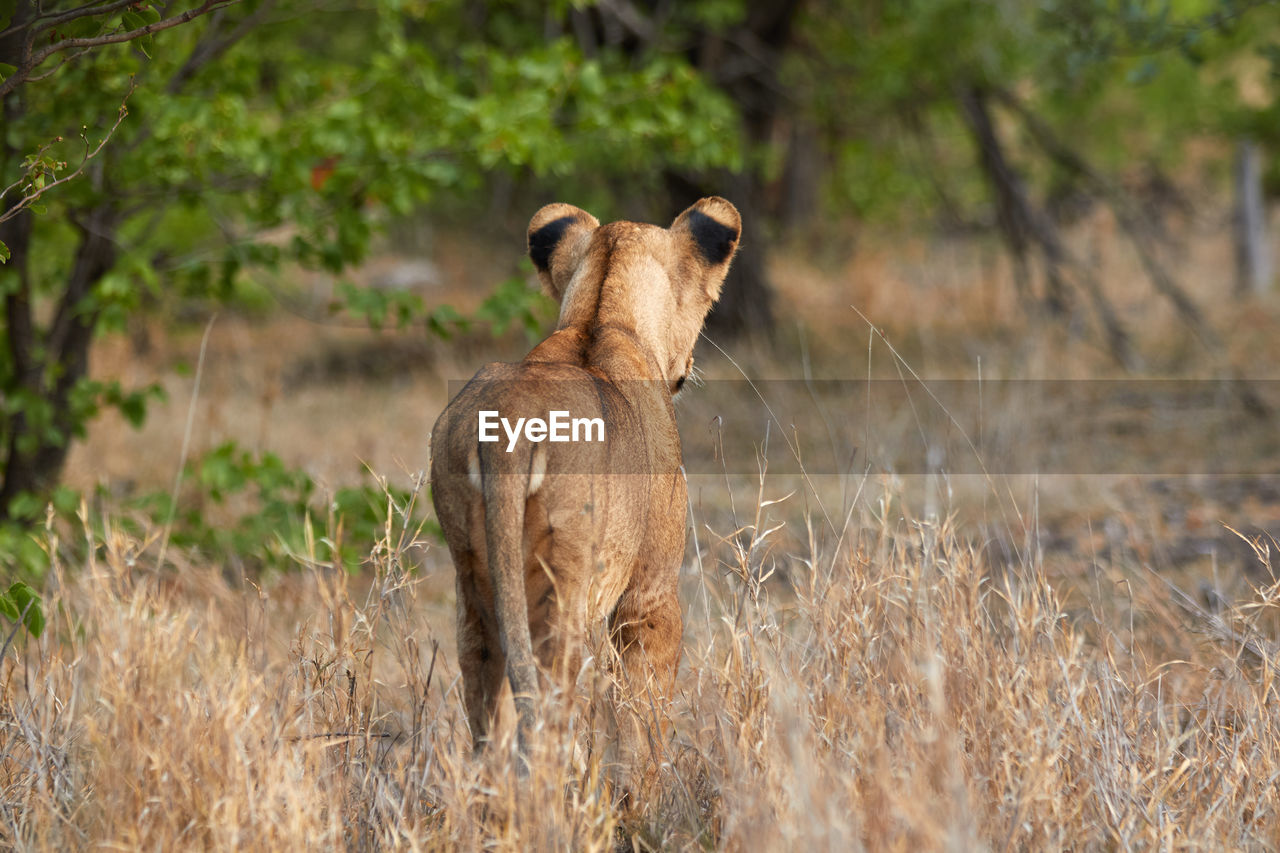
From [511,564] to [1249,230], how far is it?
13747 mm

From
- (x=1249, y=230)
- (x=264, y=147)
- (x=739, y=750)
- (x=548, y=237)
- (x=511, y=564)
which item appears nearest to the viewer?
(x=511, y=564)

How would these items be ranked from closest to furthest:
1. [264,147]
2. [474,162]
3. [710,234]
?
[710,234]
[264,147]
[474,162]

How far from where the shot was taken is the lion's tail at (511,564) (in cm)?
244

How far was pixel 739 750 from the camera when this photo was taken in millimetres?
2744

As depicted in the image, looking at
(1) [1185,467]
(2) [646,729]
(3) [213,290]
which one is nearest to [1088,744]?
(2) [646,729]

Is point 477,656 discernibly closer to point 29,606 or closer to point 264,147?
point 29,606

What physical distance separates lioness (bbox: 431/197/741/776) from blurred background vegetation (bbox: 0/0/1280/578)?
509 mm

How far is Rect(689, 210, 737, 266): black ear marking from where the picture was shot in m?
3.39

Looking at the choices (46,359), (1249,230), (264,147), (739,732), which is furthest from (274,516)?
(1249,230)

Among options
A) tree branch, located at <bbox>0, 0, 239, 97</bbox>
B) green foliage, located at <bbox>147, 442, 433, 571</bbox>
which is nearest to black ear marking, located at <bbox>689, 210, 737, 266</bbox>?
tree branch, located at <bbox>0, 0, 239, 97</bbox>

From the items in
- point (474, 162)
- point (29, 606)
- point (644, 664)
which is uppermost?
point (474, 162)

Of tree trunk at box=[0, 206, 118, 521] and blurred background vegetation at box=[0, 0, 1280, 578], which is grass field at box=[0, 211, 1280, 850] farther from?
tree trunk at box=[0, 206, 118, 521]

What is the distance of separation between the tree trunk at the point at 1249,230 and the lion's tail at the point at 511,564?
1303cm

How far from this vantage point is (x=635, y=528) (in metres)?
2.79
